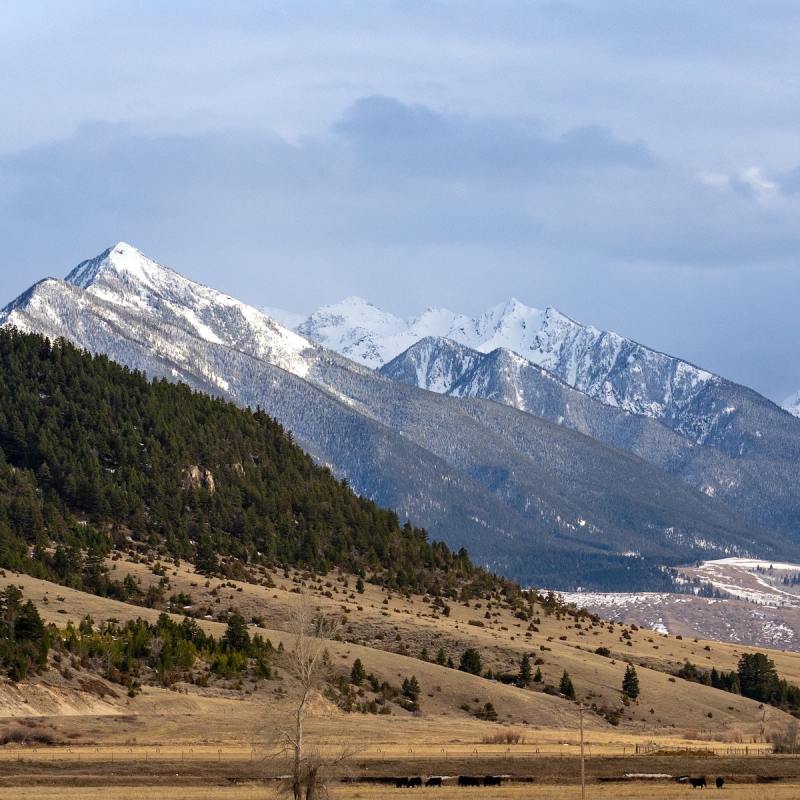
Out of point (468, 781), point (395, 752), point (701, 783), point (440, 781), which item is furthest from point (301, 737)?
point (395, 752)

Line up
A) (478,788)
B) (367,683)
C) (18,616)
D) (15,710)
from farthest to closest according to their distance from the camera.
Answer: (367,683) < (18,616) < (15,710) < (478,788)

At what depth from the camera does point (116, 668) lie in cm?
15375

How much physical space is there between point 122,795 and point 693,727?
82.0 m

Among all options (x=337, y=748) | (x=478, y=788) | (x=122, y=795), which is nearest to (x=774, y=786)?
(x=478, y=788)

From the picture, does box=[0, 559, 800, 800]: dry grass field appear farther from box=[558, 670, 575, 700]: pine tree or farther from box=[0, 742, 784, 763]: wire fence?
box=[558, 670, 575, 700]: pine tree

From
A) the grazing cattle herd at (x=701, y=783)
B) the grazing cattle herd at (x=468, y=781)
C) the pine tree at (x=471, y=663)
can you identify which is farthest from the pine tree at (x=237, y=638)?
the grazing cattle herd at (x=701, y=783)

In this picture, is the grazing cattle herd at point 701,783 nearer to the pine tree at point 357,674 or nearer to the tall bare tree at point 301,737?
the tall bare tree at point 301,737

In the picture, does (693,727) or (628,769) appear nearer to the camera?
(628,769)

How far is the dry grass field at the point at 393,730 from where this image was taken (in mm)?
111625

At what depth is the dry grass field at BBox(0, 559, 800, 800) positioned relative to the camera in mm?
111625

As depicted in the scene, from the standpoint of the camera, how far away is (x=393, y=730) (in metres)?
145

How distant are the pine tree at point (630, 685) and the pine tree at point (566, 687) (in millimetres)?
5097

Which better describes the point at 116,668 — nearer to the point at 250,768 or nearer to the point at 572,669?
the point at 250,768

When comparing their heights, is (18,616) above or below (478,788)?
above
